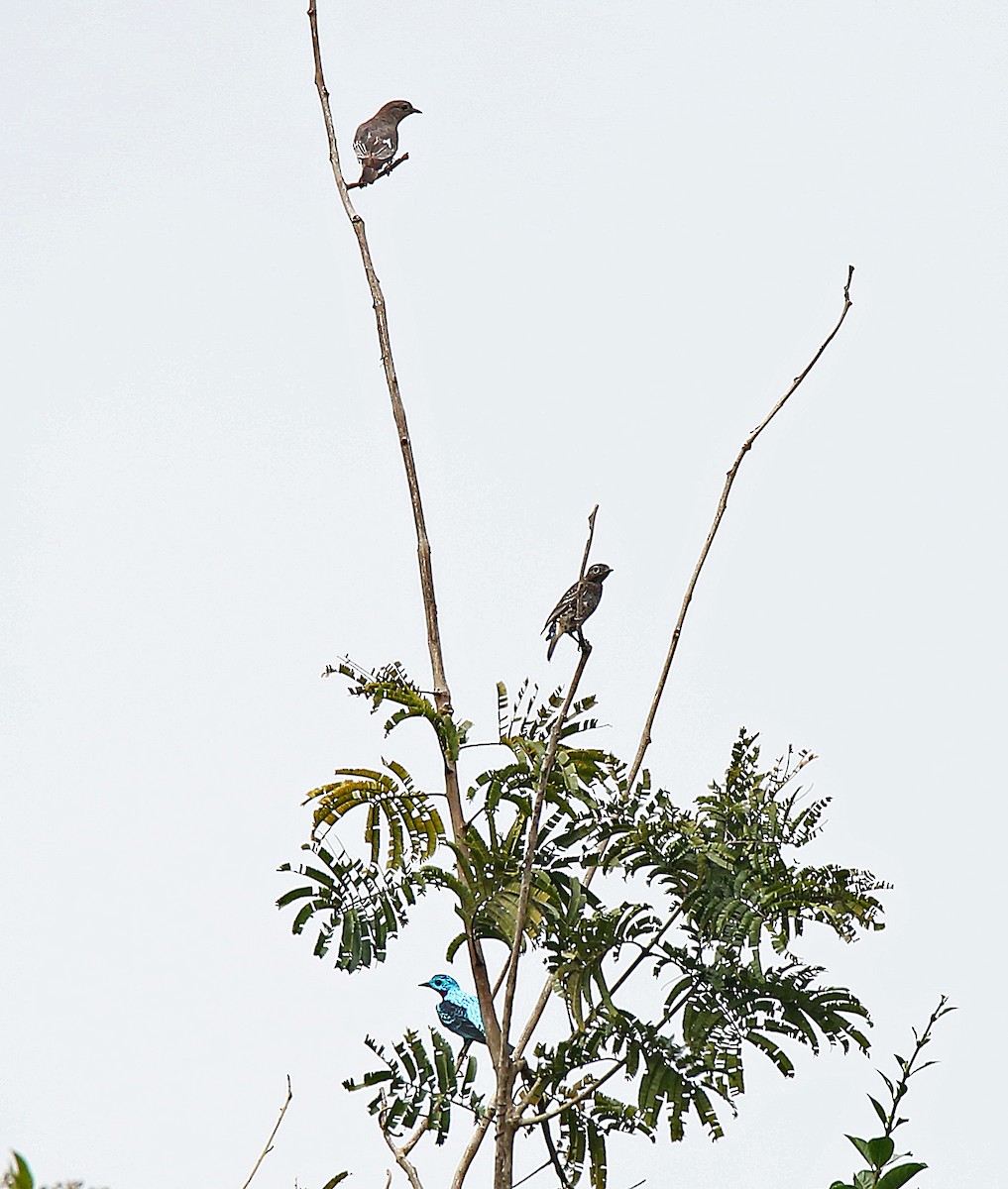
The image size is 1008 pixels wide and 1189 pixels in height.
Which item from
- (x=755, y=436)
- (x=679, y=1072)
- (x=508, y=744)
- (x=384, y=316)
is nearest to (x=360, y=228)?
(x=384, y=316)

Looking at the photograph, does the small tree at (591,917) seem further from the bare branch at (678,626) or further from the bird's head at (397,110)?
the bird's head at (397,110)

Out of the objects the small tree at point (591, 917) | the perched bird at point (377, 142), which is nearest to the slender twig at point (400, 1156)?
the small tree at point (591, 917)

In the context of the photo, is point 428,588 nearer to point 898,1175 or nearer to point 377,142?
point 898,1175

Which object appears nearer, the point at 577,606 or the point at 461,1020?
the point at 461,1020

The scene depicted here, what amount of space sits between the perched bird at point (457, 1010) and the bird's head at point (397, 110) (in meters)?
1.74

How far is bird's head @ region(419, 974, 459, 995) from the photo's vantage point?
223 centimetres

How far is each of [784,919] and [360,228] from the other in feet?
4.26

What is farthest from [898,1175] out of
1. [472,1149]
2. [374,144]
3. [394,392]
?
[374,144]

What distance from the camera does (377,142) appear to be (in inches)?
117

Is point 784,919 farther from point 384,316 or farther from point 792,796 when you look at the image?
point 384,316

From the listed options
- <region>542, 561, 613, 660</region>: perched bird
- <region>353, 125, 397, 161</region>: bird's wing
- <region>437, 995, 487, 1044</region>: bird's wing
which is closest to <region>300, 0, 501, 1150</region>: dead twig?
<region>437, 995, 487, 1044</region>: bird's wing

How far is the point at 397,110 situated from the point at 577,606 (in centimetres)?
137

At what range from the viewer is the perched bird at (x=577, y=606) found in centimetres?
234

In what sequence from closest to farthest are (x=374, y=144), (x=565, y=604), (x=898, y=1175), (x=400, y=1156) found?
(x=898, y=1175) < (x=400, y=1156) < (x=565, y=604) < (x=374, y=144)
